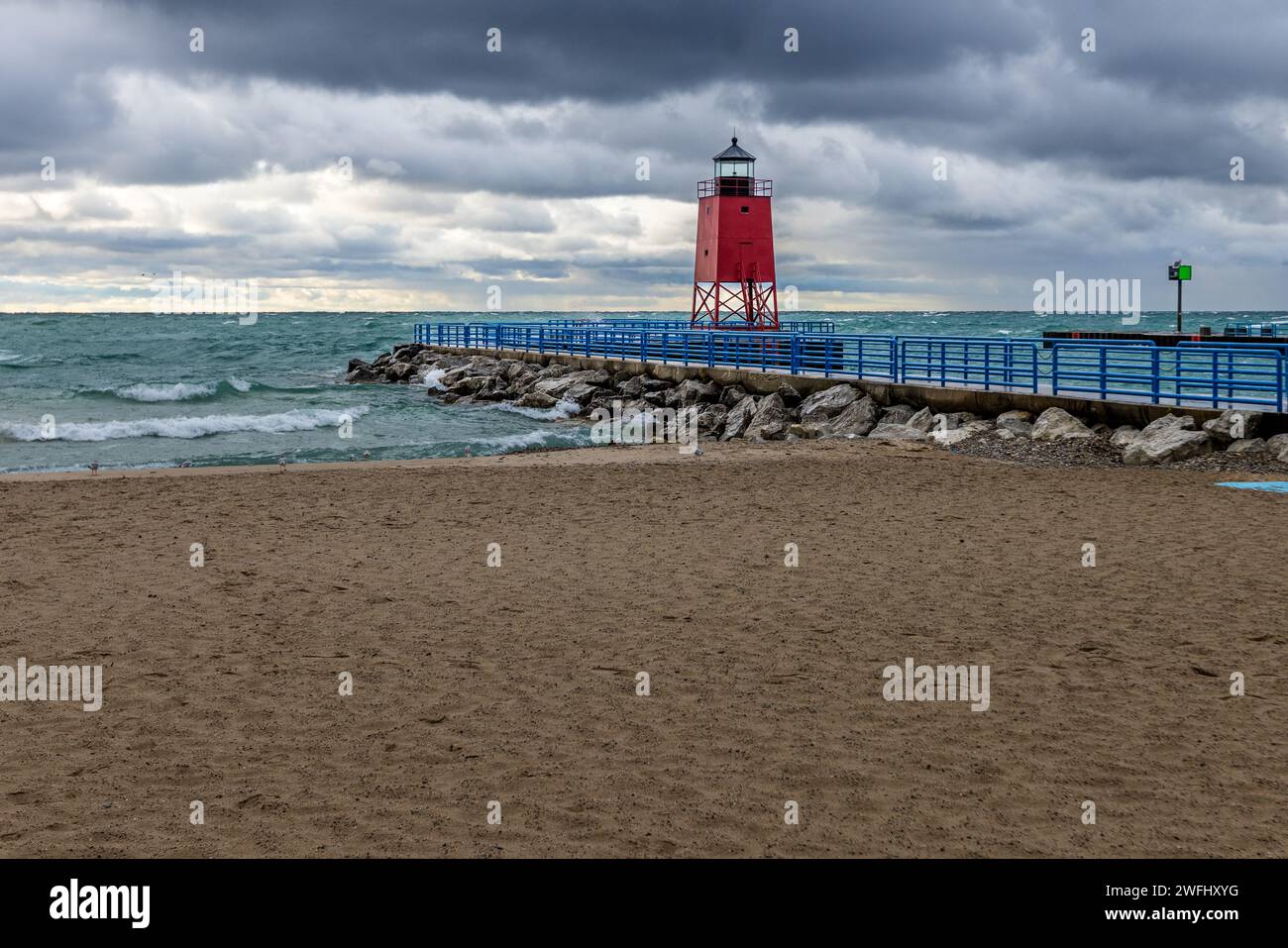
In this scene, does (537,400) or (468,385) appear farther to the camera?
(468,385)

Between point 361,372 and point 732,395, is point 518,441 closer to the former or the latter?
point 732,395

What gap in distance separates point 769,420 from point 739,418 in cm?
143

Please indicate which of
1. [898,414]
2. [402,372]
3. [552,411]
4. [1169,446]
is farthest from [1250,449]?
[402,372]

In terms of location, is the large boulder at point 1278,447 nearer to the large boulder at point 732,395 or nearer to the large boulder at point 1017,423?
the large boulder at point 1017,423

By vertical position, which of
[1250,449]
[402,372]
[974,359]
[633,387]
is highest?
[402,372]

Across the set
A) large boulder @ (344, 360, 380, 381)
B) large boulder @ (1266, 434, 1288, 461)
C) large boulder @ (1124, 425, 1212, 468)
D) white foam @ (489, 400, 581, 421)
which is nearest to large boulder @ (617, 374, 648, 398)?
white foam @ (489, 400, 581, 421)

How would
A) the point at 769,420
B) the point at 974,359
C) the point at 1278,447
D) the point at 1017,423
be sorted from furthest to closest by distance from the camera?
1. the point at 769,420
2. the point at 974,359
3. the point at 1017,423
4. the point at 1278,447

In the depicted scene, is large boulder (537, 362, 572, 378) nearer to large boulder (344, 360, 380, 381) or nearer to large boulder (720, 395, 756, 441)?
large boulder (720, 395, 756, 441)

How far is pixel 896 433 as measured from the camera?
22.5 m

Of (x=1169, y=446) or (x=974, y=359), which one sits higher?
(x=974, y=359)

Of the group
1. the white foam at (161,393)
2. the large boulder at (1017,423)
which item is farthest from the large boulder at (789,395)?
the white foam at (161,393)

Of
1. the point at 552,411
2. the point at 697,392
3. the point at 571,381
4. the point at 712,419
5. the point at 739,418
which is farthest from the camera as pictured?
the point at 571,381
